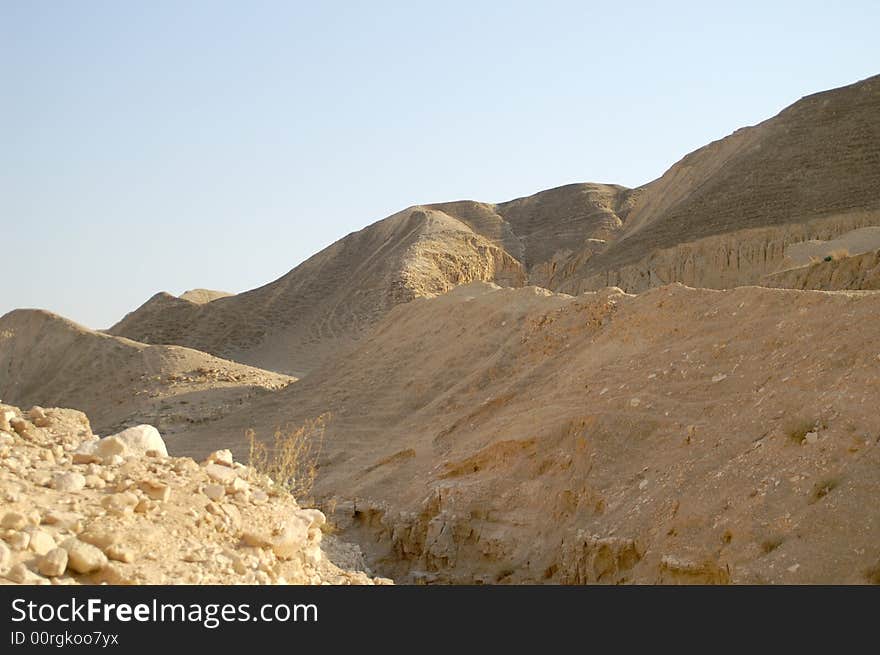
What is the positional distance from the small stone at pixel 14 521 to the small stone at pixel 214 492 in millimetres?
1084

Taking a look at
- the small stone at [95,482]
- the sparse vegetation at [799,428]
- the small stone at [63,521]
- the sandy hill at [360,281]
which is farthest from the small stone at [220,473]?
the sandy hill at [360,281]

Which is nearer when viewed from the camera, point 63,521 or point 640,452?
point 63,521

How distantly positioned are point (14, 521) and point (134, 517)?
0.56 meters

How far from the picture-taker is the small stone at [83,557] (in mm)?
4168

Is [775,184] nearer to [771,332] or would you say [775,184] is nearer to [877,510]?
[771,332]

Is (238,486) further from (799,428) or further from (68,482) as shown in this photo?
(799,428)

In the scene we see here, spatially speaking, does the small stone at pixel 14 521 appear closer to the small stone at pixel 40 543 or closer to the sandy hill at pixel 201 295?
the small stone at pixel 40 543

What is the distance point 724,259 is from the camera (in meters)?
27.6

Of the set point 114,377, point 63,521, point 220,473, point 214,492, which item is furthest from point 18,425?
point 114,377

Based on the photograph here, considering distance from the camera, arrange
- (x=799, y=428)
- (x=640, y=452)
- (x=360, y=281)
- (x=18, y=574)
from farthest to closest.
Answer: (x=360, y=281), (x=640, y=452), (x=799, y=428), (x=18, y=574)

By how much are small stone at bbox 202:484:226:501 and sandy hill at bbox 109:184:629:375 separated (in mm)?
24919

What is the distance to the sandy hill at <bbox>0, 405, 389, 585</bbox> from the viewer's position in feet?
13.8

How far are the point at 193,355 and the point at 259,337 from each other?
12.8 metres
